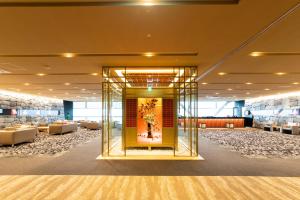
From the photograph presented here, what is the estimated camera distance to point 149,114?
10164 millimetres

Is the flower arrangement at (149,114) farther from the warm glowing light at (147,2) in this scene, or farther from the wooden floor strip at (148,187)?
the warm glowing light at (147,2)

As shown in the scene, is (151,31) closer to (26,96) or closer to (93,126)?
(93,126)

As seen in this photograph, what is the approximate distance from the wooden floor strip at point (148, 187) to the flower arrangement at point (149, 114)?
13.9ft

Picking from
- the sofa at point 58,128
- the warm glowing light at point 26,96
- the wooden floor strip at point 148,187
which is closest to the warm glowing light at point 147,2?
the wooden floor strip at point 148,187

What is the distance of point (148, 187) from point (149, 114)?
508 cm

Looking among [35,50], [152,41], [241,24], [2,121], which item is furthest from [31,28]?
[2,121]

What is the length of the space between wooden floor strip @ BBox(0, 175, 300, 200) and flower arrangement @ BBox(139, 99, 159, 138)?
13.9ft

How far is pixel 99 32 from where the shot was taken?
486 cm

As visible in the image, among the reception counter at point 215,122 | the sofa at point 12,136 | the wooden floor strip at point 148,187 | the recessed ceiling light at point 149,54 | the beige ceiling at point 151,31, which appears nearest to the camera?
the beige ceiling at point 151,31

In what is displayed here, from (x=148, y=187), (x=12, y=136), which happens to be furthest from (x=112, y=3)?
(x=12, y=136)

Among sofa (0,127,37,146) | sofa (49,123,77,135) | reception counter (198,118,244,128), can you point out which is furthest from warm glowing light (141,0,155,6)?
reception counter (198,118,244,128)

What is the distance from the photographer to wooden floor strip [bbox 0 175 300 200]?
15.5 feet

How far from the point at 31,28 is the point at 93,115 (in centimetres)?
2788

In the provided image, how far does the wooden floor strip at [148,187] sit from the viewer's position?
471 centimetres
